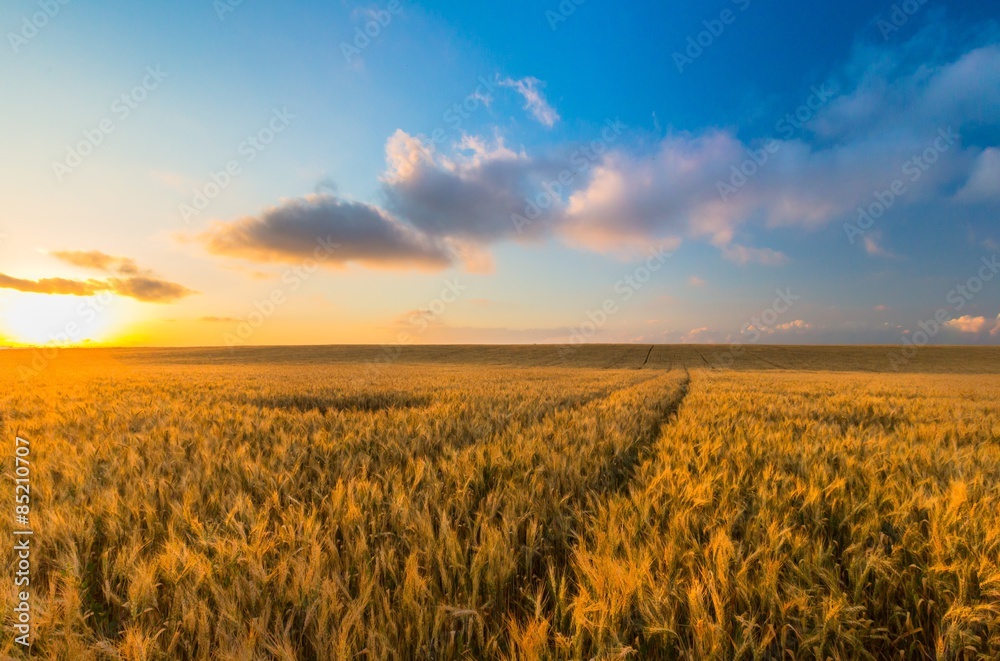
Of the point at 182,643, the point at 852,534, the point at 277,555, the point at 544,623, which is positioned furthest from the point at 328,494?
the point at 852,534

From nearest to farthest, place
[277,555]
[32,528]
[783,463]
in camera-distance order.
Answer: [277,555] < [32,528] < [783,463]

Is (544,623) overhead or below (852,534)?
overhead

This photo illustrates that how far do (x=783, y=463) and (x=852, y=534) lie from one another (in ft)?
5.03

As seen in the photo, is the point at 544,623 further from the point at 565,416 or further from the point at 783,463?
the point at 565,416

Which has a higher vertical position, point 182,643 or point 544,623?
point 544,623

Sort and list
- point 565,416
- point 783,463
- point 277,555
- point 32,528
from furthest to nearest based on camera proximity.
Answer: point 565,416 < point 783,463 < point 32,528 < point 277,555

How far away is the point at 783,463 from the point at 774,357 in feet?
226

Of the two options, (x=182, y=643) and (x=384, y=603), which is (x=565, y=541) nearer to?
(x=384, y=603)

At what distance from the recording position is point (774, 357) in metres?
60.2

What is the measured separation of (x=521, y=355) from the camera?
198 feet

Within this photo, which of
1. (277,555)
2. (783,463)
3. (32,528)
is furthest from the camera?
(783,463)

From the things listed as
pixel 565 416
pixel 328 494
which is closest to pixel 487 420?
pixel 565 416

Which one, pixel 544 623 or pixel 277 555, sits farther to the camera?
pixel 277 555

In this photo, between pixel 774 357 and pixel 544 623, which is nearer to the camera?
pixel 544 623
